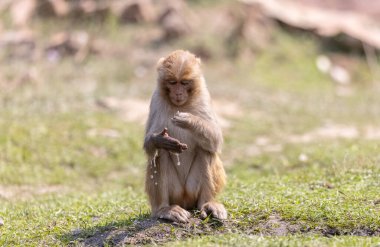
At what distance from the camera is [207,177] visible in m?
8.38

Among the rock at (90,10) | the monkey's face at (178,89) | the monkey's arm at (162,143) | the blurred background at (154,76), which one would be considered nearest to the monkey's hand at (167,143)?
the monkey's arm at (162,143)

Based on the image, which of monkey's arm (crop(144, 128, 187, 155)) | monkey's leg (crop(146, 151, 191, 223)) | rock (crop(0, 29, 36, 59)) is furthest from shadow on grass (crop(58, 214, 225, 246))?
rock (crop(0, 29, 36, 59))

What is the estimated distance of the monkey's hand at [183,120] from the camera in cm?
797

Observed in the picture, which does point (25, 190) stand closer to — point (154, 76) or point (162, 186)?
point (162, 186)

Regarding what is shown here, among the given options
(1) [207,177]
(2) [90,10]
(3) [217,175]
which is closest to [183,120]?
(1) [207,177]

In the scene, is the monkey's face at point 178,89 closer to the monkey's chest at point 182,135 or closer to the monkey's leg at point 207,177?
the monkey's chest at point 182,135

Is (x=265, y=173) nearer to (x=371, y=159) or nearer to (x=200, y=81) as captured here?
(x=371, y=159)

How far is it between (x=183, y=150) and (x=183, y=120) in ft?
1.33

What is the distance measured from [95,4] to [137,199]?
17.9 meters

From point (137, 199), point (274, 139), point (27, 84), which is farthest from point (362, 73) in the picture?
point (137, 199)

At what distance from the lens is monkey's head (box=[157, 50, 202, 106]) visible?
8297 mm

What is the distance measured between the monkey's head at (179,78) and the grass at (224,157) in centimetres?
156

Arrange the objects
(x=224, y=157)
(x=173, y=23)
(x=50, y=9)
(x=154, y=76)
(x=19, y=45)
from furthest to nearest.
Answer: (x=50, y=9) < (x=173, y=23) < (x=19, y=45) < (x=154, y=76) < (x=224, y=157)

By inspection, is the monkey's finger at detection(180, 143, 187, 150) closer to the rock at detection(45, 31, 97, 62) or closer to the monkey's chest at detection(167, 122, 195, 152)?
the monkey's chest at detection(167, 122, 195, 152)
